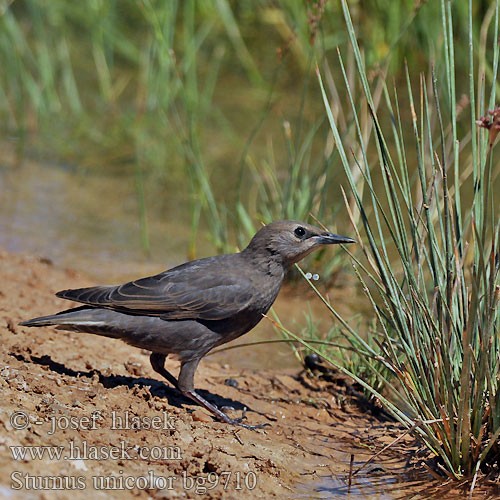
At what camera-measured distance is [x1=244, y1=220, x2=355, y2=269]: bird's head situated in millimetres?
4598

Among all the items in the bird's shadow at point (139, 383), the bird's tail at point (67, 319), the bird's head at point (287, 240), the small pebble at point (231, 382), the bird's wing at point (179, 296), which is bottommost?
the small pebble at point (231, 382)

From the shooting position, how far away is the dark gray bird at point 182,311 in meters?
4.34

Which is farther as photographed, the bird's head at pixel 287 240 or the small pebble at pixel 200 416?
the bird's head at pixel 287 240

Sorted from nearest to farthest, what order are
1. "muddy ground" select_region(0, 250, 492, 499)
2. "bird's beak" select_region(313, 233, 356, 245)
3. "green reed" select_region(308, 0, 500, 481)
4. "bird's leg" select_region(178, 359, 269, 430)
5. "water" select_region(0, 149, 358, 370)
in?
"muddy ground" select_region(0, 250, 492, 499) → "green reed" select_region(308, 0, 500, 481) → "bird's leg" select_region(178, 359, 269, 430) → "bird's beak" select_region(313, 233, 356, 245) → "water" select_region(0, 149, 358, 370)

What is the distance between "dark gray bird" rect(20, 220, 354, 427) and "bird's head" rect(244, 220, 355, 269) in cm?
9

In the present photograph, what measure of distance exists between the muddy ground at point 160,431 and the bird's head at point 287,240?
775mm

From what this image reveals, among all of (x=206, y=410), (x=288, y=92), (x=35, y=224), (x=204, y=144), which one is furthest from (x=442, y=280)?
(x=288, y=92)

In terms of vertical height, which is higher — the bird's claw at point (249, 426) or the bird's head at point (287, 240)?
the bird's head at point (287, 240)

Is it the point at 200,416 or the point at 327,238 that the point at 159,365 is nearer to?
the point at 200,416

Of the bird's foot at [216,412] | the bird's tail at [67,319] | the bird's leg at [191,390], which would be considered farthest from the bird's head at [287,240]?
the bird's tail at [67,319]

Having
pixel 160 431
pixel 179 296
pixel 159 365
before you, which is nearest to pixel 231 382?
pixel 159 365

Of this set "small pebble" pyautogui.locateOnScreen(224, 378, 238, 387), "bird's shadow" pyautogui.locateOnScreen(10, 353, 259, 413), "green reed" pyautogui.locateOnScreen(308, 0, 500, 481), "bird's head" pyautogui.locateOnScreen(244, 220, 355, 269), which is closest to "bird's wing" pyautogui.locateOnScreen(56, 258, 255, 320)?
"bird's head" pyautogui.locateOnScreen(244, 220, 355, 269)

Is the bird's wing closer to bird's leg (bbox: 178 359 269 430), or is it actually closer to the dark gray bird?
the dark gray bird

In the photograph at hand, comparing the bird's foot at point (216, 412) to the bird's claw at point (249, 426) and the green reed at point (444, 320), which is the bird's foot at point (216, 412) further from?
the green reed at point (444, 320)
